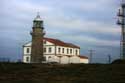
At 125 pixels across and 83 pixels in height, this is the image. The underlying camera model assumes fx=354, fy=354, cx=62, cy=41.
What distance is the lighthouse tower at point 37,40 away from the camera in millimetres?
73125

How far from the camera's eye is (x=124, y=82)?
1970 cm

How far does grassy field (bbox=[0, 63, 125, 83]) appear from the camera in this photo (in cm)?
2089

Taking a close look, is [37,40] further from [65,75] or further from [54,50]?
[65,75]

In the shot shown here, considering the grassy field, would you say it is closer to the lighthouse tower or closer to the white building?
the lighthouse tower

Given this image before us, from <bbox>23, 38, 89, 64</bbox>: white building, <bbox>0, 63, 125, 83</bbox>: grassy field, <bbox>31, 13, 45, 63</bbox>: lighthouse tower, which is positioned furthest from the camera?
<bbox>23, 38, 89, 64</bbox>: white building

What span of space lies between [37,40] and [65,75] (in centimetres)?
5183

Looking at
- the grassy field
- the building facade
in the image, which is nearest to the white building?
the building facade

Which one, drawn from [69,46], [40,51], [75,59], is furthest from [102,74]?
[69,46]

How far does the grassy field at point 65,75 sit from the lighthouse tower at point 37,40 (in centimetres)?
4555

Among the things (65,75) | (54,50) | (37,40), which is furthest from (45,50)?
(65,75)

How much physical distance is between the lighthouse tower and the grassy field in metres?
45.5

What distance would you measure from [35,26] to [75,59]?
11.9m

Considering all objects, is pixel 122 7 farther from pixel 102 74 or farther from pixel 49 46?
pixel 102 74

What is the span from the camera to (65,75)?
23016 mm
